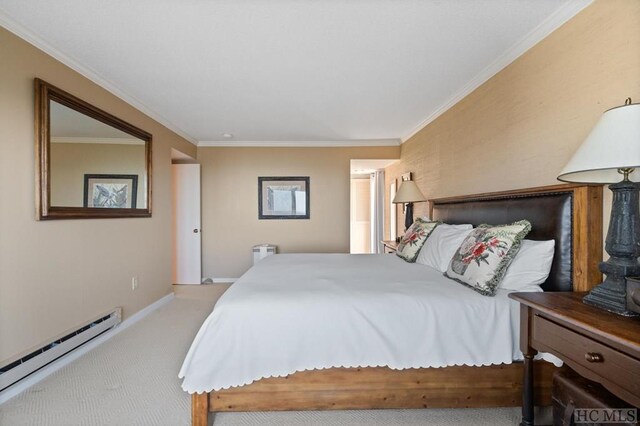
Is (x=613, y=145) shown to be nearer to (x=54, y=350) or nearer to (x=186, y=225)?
(x=54, y=350)

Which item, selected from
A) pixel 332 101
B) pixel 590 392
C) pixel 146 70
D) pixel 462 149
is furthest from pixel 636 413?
pixel 146 70

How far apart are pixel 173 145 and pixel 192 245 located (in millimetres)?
1661

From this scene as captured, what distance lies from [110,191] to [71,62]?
110 centimetres

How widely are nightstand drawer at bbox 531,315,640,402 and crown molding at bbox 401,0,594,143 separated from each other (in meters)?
1.75

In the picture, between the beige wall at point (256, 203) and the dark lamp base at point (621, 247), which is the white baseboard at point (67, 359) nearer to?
the beige wall at point (256, 203)

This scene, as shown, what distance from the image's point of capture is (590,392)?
114cm

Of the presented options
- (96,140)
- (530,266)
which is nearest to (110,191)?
(96,140)

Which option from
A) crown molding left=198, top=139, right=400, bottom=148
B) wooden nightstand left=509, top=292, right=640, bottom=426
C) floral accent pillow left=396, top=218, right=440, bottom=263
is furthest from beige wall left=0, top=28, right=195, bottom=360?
wooden nightstand left=509, top=292, right=640, bottom=426

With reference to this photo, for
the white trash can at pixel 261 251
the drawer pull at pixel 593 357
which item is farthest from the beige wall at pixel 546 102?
the white trash can at pixel 261 251

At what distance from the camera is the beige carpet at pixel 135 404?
5.17 ft

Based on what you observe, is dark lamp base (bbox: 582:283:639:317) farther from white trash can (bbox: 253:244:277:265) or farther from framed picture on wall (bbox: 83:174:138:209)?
white trash can (bbox: 253:244:277:265)

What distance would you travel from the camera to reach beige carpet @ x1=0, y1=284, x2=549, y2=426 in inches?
62.1

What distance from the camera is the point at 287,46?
1976mm

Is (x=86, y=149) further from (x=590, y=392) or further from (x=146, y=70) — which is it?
(x=590, y=392)
